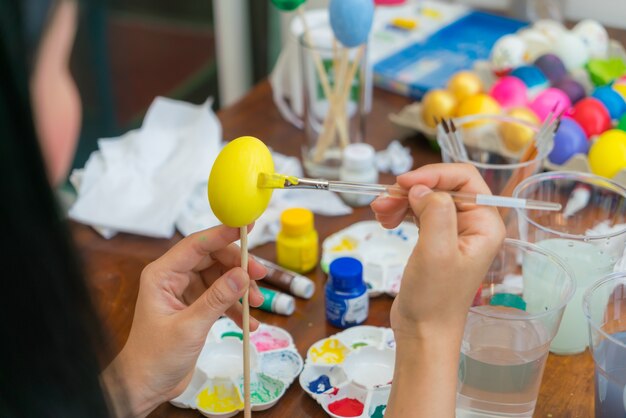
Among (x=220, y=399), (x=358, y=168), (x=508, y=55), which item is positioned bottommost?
(x=220, y=399)

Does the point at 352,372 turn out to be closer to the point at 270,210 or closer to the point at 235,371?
the point at 235,371

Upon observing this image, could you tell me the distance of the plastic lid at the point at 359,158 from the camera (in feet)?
3.25

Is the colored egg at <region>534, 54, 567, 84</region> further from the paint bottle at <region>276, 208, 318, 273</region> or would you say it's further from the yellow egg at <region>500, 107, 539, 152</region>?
the paint bottle at <region>276, 208, 318, 273</region>

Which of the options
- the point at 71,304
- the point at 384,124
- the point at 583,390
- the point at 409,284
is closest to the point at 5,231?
the point at 71,304

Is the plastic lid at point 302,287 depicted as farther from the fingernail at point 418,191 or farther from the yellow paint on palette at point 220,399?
the fingernail at point 418,191

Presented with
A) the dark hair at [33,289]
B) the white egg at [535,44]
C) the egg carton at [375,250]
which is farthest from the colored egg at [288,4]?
the dark hair at [33,289]

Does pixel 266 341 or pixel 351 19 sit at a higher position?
pixel 351 19

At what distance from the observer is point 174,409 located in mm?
705

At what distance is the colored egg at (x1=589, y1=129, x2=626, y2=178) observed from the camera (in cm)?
90

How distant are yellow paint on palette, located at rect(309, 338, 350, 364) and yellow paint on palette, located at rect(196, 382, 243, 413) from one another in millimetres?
90

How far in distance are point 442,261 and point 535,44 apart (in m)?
0.77

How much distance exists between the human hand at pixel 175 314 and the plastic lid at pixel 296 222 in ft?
0.57

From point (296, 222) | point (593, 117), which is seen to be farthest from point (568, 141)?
point (296, 222)

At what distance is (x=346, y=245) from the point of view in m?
0.92
